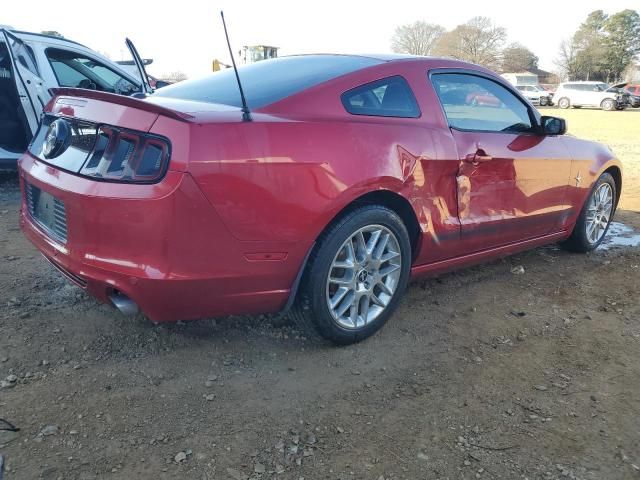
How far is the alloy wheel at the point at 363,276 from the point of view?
2.76 metres

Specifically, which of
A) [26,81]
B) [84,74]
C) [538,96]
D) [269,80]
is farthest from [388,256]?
[538,96]

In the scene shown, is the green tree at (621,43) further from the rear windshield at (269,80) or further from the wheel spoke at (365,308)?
the wheel spoke at (365,308)

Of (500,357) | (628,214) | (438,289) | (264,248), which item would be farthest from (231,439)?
(628,214)

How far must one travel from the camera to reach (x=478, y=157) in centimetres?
324

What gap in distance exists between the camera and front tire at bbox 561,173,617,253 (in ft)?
14.6

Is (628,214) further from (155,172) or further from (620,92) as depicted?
(620,92)

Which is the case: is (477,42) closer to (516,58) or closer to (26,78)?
(516,58)

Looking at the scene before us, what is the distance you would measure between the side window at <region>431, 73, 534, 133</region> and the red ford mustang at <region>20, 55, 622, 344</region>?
0.04 ft

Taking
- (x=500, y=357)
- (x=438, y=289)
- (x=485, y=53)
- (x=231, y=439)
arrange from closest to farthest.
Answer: (x=231, y=439)
(x=500, y=357)
(x=438, y=289)
(x=485, y=53)

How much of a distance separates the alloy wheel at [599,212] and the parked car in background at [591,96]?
102 feet

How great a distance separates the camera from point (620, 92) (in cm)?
3158

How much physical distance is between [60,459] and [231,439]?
617 mm

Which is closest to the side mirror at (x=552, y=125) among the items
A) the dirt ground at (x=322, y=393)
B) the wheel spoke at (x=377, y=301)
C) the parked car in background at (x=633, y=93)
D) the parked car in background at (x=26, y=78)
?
the dirt ground at (x=322, y=393)

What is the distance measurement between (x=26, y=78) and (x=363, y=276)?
4.83m
